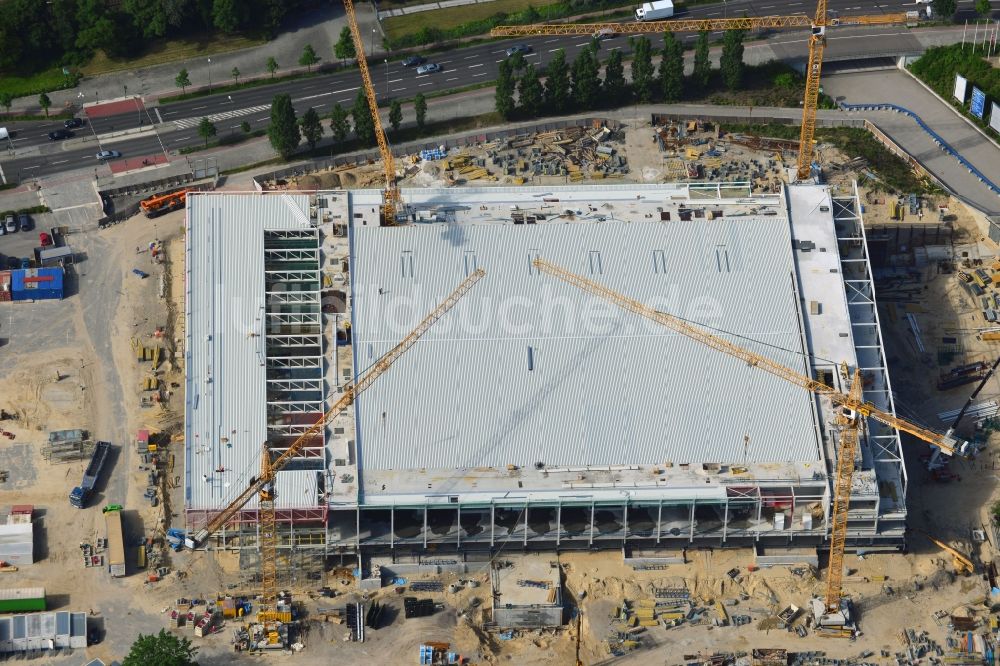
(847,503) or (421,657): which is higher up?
(847,503)

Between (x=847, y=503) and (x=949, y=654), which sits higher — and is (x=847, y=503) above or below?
above

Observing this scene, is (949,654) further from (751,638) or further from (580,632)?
(580,632)

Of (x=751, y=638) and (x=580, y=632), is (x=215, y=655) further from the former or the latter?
(x=751, y=638)

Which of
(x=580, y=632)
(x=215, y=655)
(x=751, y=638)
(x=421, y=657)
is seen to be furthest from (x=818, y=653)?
(x=215, y=655)

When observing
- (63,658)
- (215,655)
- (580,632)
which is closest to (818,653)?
(580,632)

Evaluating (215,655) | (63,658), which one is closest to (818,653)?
(215,655)
